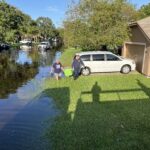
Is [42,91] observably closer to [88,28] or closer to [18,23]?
[88,28]

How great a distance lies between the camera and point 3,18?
80875mm

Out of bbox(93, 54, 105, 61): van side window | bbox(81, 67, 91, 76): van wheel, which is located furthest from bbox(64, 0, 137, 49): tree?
bbox(81, 67, 91, 76): van wheel

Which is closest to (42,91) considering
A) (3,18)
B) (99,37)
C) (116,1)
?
(99,37)

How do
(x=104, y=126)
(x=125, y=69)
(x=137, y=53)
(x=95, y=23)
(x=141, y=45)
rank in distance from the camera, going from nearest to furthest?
1. (x=104, y=126)
2. (x=125, y=69)
3. (x=141, y=45)
4. (x=137, y=53)
5. (x=95, y=23)

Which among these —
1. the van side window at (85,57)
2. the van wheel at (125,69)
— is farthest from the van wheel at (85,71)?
the van wheel at (125,69)

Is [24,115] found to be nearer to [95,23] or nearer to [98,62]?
[98,62]

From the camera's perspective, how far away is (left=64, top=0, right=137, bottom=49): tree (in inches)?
1324

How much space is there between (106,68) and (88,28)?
1035cm

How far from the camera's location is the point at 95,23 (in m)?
34.3

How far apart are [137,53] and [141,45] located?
1.47 m

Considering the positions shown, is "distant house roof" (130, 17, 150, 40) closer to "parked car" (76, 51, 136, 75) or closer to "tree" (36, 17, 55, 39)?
"parked car" (76, 51, 136, 75)

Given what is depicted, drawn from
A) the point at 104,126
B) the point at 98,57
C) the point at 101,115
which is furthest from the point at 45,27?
the point at 104,126

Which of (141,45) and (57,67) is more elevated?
(141,45)

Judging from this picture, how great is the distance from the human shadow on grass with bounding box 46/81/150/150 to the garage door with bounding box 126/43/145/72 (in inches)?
420
